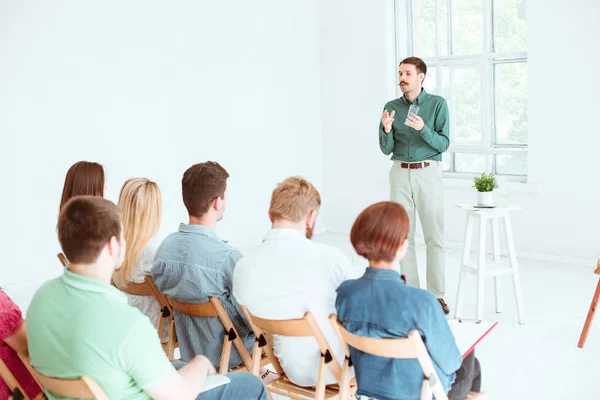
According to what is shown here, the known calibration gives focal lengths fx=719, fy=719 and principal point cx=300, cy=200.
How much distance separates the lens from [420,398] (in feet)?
7.84

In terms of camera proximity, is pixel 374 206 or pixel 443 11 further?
pixel 443 11

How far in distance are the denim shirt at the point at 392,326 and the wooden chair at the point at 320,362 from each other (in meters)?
0.11

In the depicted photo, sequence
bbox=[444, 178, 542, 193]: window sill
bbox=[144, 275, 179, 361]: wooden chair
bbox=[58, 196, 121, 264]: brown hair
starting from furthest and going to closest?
bbox=[444, 178, 542, 193]: window sill → bbox=[144, 275, 179, 361]: wooden chair → bbox=[58, 196, 121, 264]: brown hair

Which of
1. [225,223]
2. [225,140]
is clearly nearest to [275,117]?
[225,140]

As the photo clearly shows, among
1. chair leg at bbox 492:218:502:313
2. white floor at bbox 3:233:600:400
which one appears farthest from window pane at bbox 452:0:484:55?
chair leg at bbox 492:218:502:313

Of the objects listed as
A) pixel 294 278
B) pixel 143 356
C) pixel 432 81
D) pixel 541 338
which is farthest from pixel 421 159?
pixel 143 356

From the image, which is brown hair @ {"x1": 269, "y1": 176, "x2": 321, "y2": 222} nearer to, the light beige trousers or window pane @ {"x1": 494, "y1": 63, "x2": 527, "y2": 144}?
the light beige trousers

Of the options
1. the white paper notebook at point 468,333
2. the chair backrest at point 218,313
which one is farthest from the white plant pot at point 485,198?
the chair backrest at point 218,313

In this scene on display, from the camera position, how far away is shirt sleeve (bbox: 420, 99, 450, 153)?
4910 mm

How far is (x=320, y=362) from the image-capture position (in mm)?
2592

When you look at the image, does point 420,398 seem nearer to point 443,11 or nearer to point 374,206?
→ point 374,206

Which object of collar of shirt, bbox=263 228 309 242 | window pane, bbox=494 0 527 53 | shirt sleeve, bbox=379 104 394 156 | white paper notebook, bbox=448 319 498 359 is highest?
window pane, bbox=494 0 527 53

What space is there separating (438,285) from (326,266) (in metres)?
2.54

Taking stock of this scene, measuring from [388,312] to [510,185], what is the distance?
4557 mm
